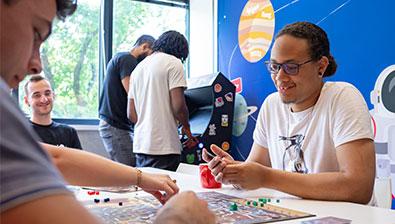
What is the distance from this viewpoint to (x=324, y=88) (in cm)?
153

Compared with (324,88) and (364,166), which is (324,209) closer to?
(364,166)

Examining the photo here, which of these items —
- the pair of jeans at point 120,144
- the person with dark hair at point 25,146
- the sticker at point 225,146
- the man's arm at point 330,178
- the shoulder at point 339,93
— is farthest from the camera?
the sticker at point 225,146

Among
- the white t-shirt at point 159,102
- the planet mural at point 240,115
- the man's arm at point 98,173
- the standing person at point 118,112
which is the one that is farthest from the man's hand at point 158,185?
the planet mural at point 240,115

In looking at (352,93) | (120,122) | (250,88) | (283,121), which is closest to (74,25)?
(120,122)

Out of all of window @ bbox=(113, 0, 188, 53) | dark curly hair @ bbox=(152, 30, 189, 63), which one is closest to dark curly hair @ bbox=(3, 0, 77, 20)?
dark curly hair @ bbox=(152, 30, 189, 63)

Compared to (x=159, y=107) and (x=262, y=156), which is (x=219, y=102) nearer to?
(x=159, y=107)

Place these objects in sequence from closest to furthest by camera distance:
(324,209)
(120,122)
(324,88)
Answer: (324,209)
(324,88)
(120,122)

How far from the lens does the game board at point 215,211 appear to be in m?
0.95

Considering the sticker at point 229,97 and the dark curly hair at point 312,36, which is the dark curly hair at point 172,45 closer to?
the sticker at point 229,97

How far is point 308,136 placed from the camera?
148cm

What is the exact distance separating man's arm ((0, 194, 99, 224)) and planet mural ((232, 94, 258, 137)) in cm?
318

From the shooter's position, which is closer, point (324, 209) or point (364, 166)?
point (324, 209)

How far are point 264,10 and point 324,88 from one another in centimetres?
197

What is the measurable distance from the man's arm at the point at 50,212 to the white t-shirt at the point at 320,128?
1129 mm
